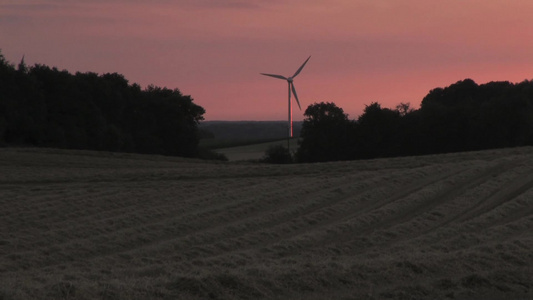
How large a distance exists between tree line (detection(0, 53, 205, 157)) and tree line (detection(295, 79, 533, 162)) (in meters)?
16.9

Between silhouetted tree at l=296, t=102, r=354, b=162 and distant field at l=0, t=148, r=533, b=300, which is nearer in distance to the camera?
distant field at l=0, t=148, r=533, b=300

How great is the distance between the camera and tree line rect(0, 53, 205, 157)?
68562mm

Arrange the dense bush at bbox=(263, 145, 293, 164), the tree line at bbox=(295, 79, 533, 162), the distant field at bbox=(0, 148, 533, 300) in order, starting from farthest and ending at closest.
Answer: the dense bush at bbox=(263, 145, 293, 164) < the tree line at bbox=(295, 79, 533, 162) < the distant field at bbox=(0, 148, 533, 300)

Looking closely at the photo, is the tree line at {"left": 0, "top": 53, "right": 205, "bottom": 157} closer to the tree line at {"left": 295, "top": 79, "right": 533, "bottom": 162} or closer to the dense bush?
the dense bush

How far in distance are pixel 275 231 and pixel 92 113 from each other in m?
57.9

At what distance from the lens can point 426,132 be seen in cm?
6869

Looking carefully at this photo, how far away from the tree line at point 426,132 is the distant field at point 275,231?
84.7ft

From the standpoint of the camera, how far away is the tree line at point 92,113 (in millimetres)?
68562

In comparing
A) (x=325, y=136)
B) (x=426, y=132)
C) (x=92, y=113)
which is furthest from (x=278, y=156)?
(x=92, y=113)

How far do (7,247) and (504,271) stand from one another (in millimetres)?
12585

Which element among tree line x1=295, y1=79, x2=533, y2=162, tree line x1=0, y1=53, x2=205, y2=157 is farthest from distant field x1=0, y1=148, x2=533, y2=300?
A: tree line x1=0, y1=53, x2=205, y2=157

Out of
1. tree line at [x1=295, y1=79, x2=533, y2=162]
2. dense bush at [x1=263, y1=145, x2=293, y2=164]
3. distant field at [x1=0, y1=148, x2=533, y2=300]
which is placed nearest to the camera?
distant field at [x1=0, y1=148, x2=533, y2=300]

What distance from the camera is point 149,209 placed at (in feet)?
84.1

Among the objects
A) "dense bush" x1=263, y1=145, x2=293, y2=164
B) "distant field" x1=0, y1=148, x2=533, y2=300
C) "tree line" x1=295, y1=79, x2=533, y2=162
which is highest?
"tree line" x1=295, y1=79, x2=533, y2=162
